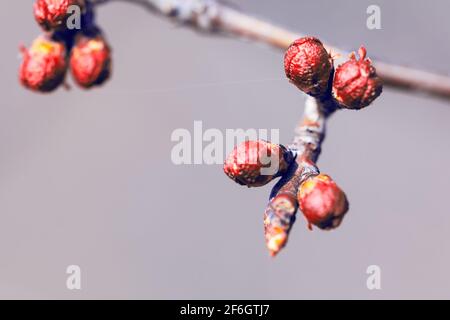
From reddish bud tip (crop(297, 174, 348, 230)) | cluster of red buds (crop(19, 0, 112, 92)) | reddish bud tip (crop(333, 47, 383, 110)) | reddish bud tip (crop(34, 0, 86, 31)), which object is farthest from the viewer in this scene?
cluster of red buds (crop(19, 0, 112, 92))

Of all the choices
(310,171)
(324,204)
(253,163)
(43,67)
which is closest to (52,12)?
(43,67)

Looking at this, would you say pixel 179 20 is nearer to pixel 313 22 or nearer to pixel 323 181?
pixel 323 181

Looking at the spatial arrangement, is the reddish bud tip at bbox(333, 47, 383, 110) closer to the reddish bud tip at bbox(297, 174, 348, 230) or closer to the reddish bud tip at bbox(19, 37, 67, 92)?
the reddish bud tip at bbox(297, 174, 348, 230)

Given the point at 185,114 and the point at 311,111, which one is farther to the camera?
the point at 185,114

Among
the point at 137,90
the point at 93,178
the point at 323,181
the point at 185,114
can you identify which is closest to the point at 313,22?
the point at 185,114

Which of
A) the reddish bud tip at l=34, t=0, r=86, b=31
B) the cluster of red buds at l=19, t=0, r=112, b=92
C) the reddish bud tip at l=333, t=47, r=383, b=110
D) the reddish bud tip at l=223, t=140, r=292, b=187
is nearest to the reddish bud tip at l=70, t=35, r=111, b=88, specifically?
the cluster of red buds at l=19, t=0, r=112, b=92

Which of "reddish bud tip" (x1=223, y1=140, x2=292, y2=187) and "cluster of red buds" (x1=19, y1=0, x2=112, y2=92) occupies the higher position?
"cluster of red buds" (x1=19, y1=0, x2=112, y2=92)

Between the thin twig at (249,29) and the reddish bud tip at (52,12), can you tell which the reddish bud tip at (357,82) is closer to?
the thin twig at (249,29)
